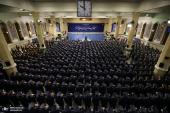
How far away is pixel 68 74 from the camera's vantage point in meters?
13.4

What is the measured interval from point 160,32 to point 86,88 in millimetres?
19527

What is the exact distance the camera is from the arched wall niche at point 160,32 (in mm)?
23734

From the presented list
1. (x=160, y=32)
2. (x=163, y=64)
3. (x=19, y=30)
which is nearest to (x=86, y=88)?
(x=163, y=64)

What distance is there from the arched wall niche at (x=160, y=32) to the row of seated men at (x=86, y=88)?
10303 millimetres

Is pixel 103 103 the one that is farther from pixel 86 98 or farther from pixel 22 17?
pixel 22 17

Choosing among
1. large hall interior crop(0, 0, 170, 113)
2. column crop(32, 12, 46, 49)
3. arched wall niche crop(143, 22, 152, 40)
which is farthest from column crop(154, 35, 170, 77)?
arched wall niche crop(143, 22, 152, 40)

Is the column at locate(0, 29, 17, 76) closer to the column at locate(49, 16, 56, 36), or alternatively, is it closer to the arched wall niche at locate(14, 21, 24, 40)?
the arched wall niche at locate(14, 21, 24, 40)

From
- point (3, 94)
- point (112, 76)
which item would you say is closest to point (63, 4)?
point (112, 76)

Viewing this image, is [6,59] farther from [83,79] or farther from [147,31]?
[147,31]

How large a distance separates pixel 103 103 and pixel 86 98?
1103 millimetres

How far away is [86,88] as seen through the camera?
10805mm

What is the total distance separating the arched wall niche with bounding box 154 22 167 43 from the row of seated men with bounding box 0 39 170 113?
10.3 m

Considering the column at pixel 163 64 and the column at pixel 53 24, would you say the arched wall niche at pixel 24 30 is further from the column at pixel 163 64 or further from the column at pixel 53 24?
the column at pixel 163 64

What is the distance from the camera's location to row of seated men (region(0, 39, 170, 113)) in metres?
9.25
